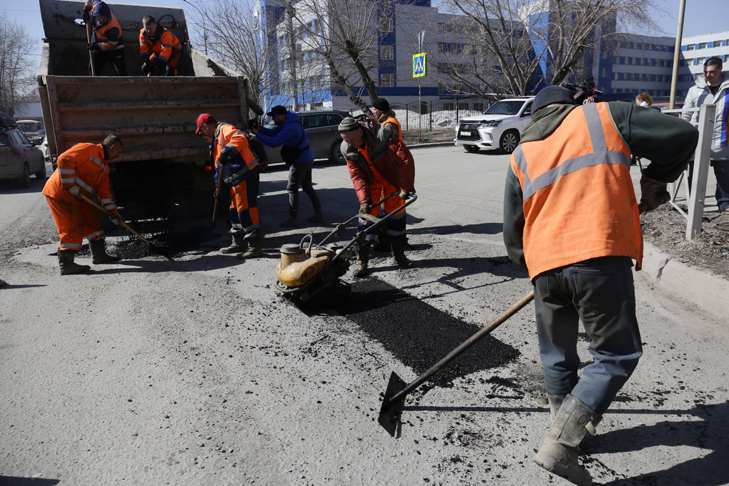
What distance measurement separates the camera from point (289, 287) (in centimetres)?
421

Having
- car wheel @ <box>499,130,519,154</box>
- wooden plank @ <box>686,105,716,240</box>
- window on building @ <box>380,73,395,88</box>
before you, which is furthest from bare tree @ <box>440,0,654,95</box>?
window on building @ <box>380,73,395,88</box>

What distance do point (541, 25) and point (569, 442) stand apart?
2657cm

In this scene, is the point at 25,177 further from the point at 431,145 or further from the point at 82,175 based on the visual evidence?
the point at 431,145

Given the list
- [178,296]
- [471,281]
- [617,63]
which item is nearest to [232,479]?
[178,296]

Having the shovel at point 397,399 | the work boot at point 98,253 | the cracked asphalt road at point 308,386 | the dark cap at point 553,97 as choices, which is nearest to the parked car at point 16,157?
the work boot at point 98,253

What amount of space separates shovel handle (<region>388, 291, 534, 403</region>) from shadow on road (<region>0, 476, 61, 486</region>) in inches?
62.5

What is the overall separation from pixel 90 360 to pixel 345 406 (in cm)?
183

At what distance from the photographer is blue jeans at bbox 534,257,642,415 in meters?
2.04

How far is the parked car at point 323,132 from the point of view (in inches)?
594

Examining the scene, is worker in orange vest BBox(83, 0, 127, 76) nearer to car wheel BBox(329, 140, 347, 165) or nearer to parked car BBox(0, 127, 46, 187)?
parked car BBox(0, 127, 46, 187)

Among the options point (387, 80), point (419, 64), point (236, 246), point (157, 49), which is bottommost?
point (236, 246)

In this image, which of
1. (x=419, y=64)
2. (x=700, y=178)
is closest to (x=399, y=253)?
(x=700, y=178)

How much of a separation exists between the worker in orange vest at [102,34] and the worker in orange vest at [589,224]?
7.31 metres

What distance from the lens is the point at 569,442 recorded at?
7.09 feet
